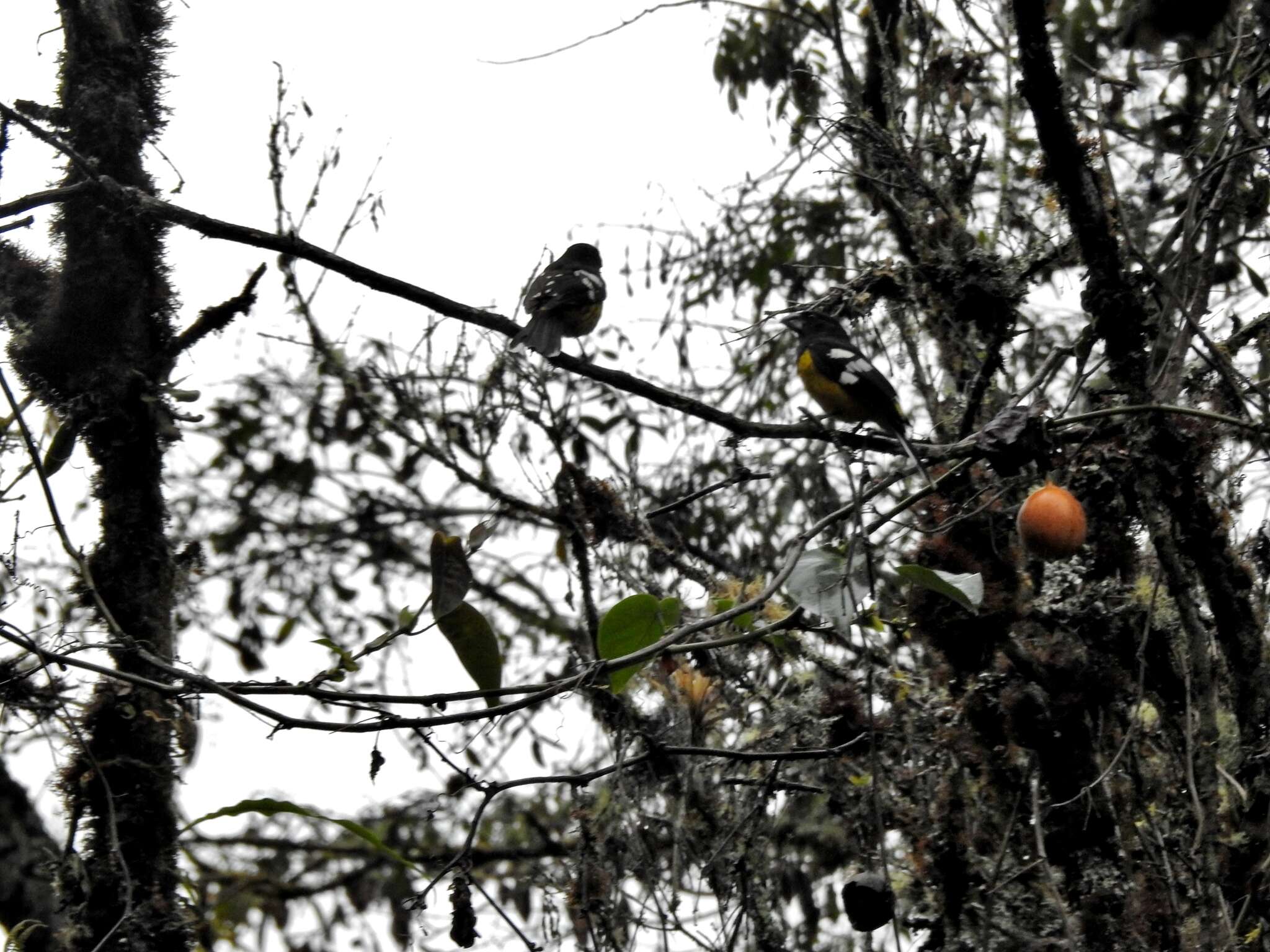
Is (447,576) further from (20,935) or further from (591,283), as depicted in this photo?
(591,283)

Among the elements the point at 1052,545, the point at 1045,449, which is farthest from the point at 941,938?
the point at 1045,449

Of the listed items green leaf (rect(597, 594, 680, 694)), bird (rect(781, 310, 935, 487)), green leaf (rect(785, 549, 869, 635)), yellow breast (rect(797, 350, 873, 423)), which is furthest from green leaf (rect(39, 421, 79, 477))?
yellow breast (rect(797, 350, 873, 423))

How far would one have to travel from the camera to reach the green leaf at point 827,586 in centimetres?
215

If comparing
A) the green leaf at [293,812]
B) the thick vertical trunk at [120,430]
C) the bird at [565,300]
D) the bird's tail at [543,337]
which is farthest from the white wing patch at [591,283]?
the green leaf at [293,812]

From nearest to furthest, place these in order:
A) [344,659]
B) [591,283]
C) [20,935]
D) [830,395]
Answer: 1. [344,659]
2. [20,935]
3. [830,395]
4. [591,283]

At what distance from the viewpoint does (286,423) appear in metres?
8.30

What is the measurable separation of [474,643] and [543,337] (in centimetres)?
249

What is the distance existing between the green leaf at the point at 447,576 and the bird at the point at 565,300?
199 centimetres

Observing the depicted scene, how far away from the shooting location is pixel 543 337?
4.57 m

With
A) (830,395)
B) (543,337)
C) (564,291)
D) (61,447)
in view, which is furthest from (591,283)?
(61,447)

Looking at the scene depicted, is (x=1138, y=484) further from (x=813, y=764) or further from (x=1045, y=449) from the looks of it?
(x=813, y=764)

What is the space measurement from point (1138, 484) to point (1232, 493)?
547 millimetres

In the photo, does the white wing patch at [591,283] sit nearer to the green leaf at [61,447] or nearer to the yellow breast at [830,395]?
the yellow breast at [830,395]

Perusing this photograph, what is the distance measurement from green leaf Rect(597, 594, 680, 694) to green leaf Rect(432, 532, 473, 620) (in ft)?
0.83
